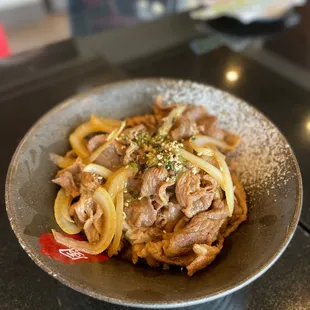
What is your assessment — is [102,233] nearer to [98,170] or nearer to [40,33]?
[98,170]

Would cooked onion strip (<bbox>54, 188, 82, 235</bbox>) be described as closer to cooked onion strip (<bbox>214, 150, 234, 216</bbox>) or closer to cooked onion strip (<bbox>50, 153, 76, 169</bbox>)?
cooked onion strip (<bbox>50, 153, 76, 169</bbox>)

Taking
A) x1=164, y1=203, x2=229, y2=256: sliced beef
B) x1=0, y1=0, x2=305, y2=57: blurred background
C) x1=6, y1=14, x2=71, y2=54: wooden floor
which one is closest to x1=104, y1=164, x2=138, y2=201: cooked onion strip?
x1=164, y1=203, x2=229, y2=256: sliced beef

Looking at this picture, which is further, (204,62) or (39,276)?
(204,62)

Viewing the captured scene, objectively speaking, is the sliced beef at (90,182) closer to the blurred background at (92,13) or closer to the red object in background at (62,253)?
the red object in background at (62,253)

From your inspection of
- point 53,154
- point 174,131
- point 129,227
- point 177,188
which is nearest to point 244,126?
point 174,131

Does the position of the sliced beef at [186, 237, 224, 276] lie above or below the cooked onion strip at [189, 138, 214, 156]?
below

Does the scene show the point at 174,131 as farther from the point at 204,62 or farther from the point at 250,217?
the point at 204,62

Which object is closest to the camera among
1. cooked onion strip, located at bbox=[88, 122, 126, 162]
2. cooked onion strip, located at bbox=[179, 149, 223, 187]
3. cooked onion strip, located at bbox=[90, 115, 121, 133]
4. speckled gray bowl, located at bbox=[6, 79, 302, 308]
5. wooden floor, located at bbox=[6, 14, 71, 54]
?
speckled gray bowl, located at bbox=[6, 79, 302, 308]
